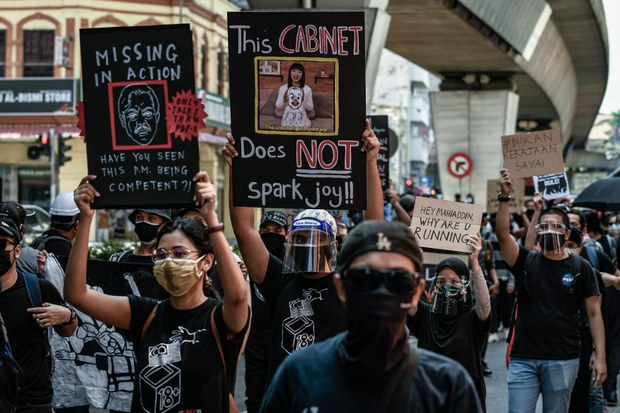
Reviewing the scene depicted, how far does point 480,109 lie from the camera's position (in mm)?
33562

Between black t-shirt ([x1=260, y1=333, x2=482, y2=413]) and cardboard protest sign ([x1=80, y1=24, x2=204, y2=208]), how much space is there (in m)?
2.00

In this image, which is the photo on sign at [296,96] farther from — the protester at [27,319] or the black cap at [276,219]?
the black cap at [276,219]

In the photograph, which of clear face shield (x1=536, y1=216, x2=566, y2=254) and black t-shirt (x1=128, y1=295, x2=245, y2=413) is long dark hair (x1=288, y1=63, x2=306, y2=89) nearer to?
black t-shirt (x1=128, y1=295, x2=245, y2=413)

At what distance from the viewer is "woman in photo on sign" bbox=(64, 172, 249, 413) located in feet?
14.2

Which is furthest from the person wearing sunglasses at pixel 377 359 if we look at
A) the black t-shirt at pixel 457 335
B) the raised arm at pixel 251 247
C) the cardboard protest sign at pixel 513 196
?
the cardboard protest sign at pixel 513 196

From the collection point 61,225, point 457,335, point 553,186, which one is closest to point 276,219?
point 61,225

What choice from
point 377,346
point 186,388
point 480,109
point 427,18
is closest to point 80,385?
point 186,388

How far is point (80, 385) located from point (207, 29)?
36.7 meters

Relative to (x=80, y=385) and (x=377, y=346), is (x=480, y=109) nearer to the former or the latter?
(x=80, y=385)

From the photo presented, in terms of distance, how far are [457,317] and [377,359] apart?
141 inches

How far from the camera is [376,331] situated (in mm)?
2791

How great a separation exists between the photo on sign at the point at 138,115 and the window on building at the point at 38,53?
115 feet

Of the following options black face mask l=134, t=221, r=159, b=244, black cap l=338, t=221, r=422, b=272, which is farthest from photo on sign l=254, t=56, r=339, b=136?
black cap l=338, t=221, r=422, b=272

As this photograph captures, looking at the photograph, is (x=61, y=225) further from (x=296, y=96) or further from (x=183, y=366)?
(x=183, y=366)
